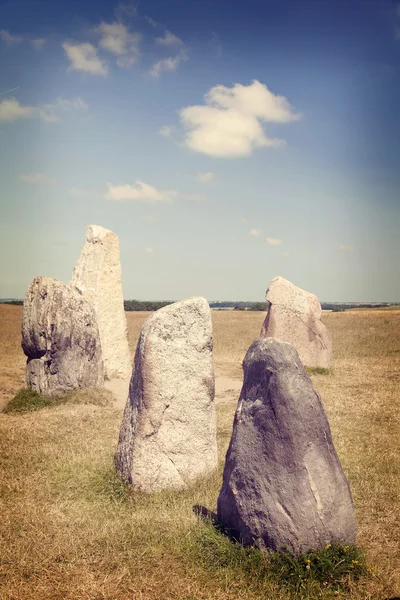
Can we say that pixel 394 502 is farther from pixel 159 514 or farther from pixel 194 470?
pixel 159 514

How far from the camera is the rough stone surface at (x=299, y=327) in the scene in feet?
57.5

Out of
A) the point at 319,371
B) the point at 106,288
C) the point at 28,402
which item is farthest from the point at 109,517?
the point at 319,371

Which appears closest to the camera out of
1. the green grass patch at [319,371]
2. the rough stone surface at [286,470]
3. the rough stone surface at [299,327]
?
the rough stone surface at [286,470]

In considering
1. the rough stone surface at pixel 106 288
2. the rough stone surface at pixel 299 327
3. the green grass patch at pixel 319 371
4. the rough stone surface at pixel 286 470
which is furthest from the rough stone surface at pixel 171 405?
the rough stone surface at pixel 299 327

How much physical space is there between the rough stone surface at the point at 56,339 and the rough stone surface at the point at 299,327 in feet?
23.1

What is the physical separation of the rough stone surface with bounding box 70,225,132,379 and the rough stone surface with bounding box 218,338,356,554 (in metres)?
10.2

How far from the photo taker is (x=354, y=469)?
7.88m

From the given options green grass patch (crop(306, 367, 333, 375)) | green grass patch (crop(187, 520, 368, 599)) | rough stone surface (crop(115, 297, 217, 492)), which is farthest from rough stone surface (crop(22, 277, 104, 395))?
green grass patch (crop(187, 520, 368, 599))

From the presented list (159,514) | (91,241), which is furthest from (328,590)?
(91,241)

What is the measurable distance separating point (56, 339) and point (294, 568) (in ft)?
28.7

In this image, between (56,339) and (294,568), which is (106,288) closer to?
(56,339)

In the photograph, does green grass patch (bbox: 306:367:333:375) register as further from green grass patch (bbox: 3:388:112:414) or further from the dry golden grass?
green grass patch (bbox: 3:388:112:414)

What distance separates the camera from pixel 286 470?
4.86 meters

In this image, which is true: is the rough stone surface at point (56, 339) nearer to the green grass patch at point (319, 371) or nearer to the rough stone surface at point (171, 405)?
the rough stone surface at point (171, 405)
